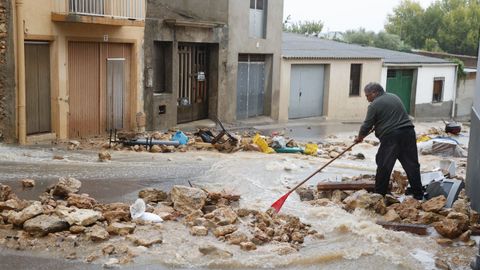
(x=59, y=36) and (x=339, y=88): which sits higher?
(x=59, y=36)

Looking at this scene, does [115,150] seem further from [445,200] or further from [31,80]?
[445,200]

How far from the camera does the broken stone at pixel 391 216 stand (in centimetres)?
832

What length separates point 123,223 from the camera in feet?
25.8

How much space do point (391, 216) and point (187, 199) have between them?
2.78 m

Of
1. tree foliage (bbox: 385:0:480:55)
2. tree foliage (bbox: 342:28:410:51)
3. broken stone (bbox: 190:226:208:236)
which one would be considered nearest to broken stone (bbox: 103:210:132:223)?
broken stone (bbox: 190:226:208:236)

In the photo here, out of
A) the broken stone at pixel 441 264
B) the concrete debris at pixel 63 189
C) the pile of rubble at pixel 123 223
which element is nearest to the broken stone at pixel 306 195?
the pile of rubble at pixel 123 223

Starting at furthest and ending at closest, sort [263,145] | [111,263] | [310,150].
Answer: [310,150] < [263,145] < [111,263]

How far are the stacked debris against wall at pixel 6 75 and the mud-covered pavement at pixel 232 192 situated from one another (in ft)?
2.21

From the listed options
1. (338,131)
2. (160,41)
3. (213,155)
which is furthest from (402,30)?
(213,155)

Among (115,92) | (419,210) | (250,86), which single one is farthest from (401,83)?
(419,210)

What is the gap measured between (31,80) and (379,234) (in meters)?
9.62

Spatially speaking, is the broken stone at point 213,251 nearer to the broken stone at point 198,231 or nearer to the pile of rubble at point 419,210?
the broken stone at point 198,231

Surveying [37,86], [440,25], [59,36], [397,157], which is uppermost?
[440,25]

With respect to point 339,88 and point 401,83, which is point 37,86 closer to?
point 339,88
